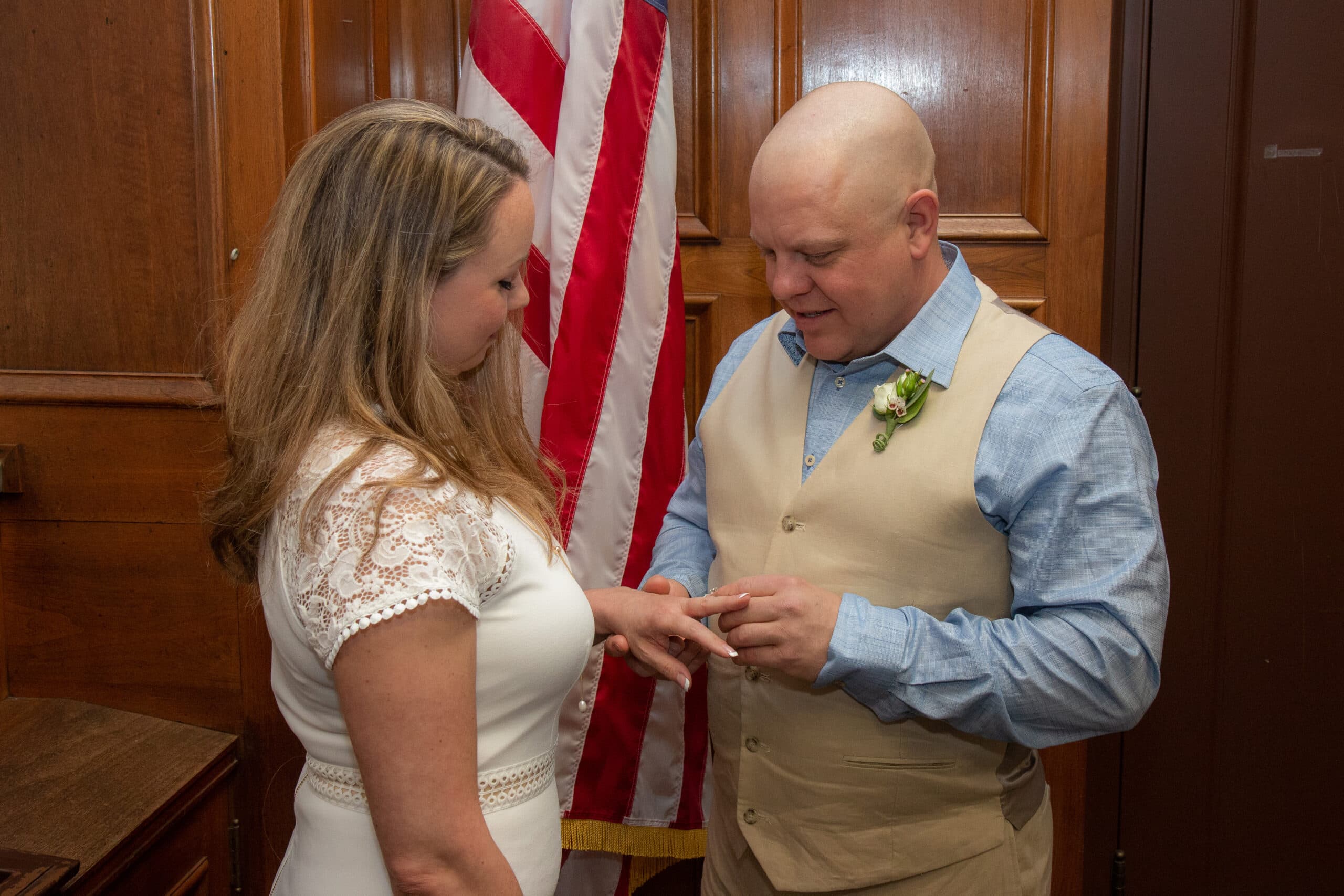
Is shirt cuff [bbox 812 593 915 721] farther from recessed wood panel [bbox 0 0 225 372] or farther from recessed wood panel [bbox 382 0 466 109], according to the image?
recessed wood panel [bbox 382 0 466 109]

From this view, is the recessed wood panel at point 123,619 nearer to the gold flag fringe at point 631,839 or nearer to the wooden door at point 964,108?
the gold flag fringe at point 631,839

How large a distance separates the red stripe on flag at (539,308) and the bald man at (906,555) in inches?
19.0

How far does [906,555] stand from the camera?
1.26m

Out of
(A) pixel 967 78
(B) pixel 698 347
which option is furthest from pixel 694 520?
(A) pixel 967 78

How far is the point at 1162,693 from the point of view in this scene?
204 cm

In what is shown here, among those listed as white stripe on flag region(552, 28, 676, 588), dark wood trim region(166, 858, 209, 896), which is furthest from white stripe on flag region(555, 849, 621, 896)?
dark wood trim region(166, 858, 209, 896)

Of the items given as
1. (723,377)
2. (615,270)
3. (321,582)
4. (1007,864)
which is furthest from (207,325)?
(1007,864)

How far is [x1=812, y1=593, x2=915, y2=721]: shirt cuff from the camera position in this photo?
1201 millimetres

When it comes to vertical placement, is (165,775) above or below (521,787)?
below

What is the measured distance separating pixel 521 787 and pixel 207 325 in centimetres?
112

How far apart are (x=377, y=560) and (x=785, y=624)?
50 centimetres

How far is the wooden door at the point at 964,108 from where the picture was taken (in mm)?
1891

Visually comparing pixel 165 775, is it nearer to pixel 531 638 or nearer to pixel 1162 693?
pixel 531 638

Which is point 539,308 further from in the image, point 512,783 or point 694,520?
point 512,783
